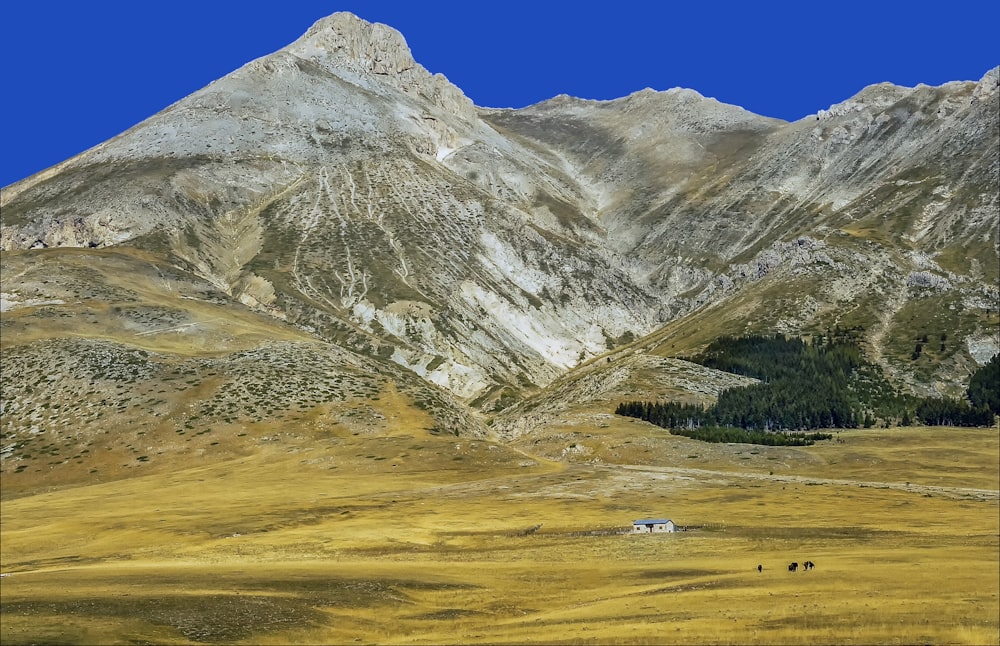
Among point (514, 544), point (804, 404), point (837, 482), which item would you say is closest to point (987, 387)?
point (804, 404)

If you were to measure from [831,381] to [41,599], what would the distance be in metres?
148

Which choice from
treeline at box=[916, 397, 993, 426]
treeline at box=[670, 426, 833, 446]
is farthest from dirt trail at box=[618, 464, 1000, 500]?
treeline at box=[916, 397, 993, 426]

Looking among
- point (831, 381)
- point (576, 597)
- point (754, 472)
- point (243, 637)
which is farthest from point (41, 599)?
point (831, 381)

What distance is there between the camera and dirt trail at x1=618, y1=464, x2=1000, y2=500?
328 ft

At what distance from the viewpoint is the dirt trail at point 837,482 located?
100113 mm

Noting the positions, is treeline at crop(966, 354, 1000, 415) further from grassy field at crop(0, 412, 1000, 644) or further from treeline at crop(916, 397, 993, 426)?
grassy field at crop(0, 412, 1000, 644)

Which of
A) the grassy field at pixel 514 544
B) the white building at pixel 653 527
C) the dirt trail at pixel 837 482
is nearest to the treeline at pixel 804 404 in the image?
the grassy field at pixel 514 544

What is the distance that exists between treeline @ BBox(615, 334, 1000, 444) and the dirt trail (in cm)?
2469

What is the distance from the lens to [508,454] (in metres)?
121

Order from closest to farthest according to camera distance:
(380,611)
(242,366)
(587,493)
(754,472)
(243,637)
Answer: (243,637) < (380,611) < (587,493) < (754,472) < (242,366)

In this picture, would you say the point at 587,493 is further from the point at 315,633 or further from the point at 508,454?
the point at 315,633

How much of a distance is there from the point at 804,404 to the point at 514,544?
A: 338 ft

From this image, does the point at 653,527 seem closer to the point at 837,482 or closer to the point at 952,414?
the point at 837,482

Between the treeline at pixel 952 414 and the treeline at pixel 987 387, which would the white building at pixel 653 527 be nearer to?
the treeline at pixel 952 414
